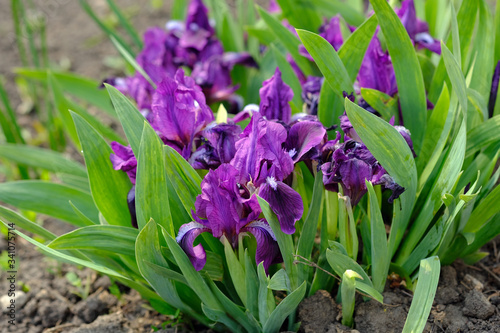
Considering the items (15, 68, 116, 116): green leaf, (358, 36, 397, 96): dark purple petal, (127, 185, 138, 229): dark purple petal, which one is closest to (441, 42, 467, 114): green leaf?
(358, 36, 397, 96): dark purple petal

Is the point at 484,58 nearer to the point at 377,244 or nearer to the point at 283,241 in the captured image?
the point at 377,244

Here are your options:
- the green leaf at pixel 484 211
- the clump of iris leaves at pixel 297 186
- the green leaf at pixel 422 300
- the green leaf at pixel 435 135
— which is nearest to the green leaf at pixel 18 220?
the clump of iris leaves at pixel 297 186

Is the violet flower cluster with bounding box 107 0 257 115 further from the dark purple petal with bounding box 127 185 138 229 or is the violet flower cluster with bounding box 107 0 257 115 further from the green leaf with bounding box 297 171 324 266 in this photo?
the green leaf with bounding box 297 171 324 266

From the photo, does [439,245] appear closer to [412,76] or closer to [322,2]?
[412,76]

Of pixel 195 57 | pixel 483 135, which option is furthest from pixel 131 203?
pixel 195 57

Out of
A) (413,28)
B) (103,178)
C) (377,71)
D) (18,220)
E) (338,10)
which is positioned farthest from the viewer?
(338,10)

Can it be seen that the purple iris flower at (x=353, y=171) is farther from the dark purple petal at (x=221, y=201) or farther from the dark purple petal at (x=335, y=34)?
the dark purple petal at (x=335, y=34)
